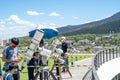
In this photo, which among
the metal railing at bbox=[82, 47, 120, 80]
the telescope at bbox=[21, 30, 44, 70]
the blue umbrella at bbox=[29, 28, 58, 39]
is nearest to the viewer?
the metal railing at bbox=[82, 47, 120, 80]

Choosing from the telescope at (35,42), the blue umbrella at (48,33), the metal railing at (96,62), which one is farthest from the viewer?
the blue umbrella at (48,33)

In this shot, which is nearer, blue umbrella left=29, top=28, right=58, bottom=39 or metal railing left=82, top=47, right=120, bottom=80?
metal railing left=82, top=47, right=120, bottom=80

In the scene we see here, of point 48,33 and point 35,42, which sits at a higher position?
point 48,33

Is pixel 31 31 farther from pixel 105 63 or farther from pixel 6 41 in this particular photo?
pixel 105 63

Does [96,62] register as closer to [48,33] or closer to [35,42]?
[48,33]

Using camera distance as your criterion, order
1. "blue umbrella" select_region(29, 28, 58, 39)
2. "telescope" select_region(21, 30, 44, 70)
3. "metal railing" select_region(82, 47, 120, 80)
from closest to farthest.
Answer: "metal railing" select_region(82, 47, 120, 80), "telescope" select_region(21, 30, 44, 70), "blue umbrella" select_region(29, 28, 58, 39)

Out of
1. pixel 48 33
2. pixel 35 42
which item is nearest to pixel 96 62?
pixel 48 33

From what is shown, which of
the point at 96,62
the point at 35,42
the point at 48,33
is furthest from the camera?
the point at 96,62

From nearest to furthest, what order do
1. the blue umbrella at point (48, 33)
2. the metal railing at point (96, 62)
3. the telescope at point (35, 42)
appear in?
1. the metal railing at point (96, 62)
2. the telescope at point (35, 42)
3. the blue umbrella at point (48, 33)

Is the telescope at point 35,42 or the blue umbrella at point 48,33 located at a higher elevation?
the blue umbrella at point 48,33

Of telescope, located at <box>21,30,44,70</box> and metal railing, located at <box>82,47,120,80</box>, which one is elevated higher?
telescope, located at <box>21,30,44,70</box>

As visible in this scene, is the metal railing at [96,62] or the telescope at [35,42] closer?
the metal railing at [96,62]

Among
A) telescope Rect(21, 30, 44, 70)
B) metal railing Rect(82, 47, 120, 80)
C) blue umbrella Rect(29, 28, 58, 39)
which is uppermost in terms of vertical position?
blue umbrella Rect(29, 28, 58, 39)

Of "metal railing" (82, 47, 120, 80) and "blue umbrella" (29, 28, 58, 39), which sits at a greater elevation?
"blue umbrella" (29, 28, 58, 39)
